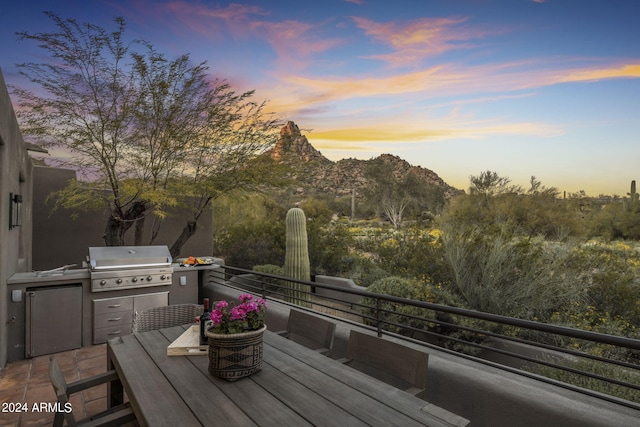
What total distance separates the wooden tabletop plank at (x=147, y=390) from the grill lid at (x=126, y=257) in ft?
8.40

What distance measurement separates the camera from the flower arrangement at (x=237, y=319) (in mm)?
1625

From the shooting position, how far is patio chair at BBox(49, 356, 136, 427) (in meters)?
1.33

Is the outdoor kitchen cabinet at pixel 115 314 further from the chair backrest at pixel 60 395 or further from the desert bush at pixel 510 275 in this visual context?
the desert bush at pixel 510 275

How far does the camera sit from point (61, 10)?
6.60 meters

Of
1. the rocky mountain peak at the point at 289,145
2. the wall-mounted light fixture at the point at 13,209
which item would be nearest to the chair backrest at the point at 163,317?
the wall-mounted light fixture at the point at 13,209

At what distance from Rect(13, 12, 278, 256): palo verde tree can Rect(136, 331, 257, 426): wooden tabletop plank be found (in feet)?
19.7

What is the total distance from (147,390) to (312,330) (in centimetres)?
112

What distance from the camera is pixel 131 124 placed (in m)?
7.55

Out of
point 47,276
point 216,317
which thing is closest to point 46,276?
point 47,276

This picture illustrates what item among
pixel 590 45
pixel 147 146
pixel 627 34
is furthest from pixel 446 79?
pixel 147 146

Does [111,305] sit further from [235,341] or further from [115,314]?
[235,341]

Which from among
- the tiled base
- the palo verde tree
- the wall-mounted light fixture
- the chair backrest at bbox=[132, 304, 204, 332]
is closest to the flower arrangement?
the chair backrest at bbox=[132, 304, 204, 332]

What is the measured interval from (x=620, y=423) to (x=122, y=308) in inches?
185

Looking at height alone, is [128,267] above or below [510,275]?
above
